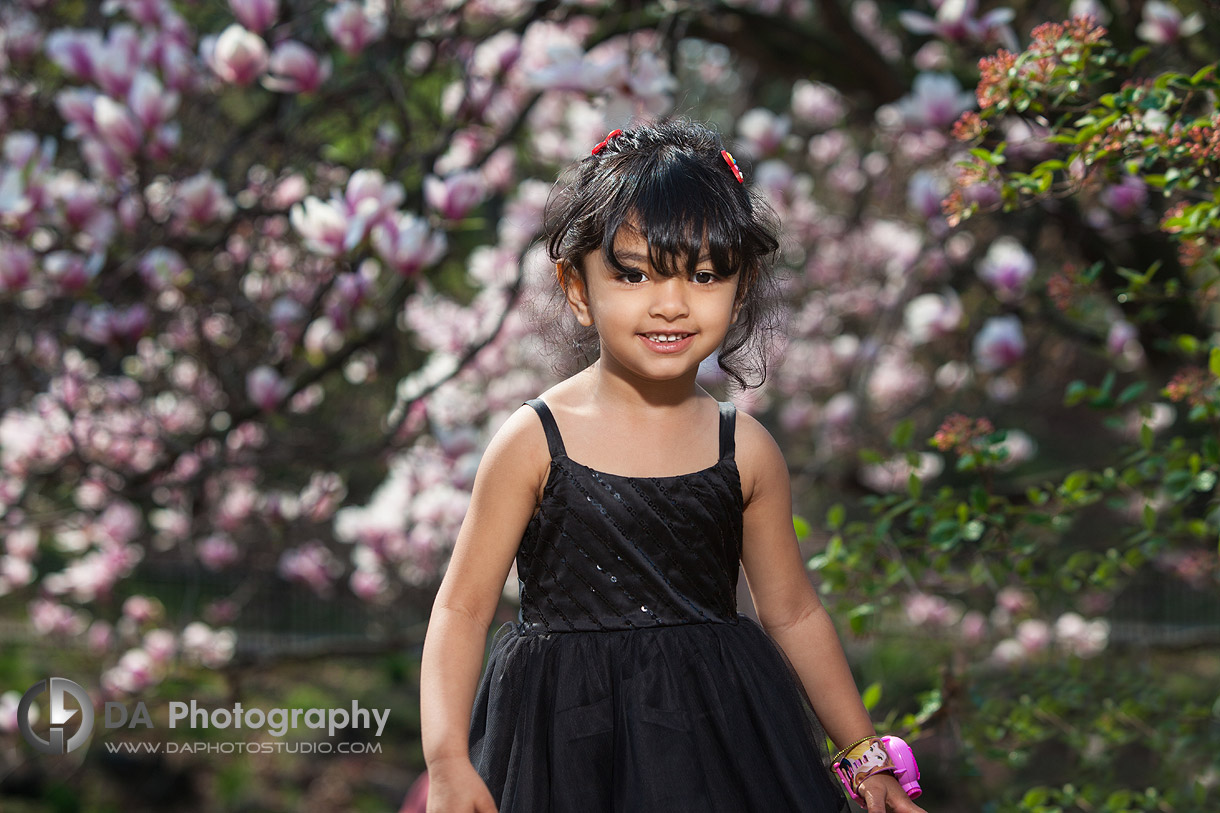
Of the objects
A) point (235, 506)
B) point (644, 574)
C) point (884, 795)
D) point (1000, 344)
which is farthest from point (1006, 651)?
point (235, 506)

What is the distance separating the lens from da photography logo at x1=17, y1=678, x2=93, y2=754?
2.51 m

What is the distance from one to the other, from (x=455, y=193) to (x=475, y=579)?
3.46ft

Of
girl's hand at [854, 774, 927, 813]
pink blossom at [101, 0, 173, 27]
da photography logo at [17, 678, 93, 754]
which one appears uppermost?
pink blossom at [101, 0, 173, 27]

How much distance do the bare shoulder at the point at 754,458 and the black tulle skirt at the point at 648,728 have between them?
17 cm

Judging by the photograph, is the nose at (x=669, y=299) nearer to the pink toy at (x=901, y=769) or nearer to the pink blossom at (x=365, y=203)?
the pink toy at (x=901, y=769)

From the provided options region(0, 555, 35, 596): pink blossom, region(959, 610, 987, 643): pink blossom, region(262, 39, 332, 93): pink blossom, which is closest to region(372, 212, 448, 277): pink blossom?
region(262, 39, 332, 93): pink blossom

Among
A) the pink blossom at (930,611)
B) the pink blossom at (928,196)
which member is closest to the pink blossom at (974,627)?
the pink blossom at (930,611)

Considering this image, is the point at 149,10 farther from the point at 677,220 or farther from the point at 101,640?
the point at 101,640

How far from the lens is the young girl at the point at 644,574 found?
118cm

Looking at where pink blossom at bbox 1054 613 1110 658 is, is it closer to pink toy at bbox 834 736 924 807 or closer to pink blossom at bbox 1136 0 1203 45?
pink blossom at bbox 1136 0 1203 45

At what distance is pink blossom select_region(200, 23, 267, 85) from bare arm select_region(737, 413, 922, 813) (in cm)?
131

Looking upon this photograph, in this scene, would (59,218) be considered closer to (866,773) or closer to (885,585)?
(885,585)

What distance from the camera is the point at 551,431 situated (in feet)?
4.20

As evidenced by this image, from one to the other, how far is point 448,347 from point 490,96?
1095 millimetres
